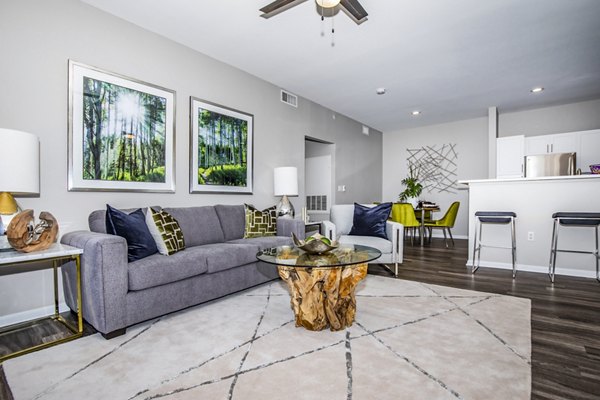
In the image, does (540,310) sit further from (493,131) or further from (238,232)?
(493,131)

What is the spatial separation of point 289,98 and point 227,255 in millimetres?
3191

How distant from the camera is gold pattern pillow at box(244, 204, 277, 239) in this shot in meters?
3.57

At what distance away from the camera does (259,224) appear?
11.9ft

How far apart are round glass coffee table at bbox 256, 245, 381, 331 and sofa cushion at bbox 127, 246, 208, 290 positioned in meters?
0.65

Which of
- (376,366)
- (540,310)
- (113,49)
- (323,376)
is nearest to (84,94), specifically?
(113,49)

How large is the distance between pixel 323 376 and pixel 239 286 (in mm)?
1482

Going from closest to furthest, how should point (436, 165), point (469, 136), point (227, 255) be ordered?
point (227, 255) < point (469, 136) < point (436, 165)

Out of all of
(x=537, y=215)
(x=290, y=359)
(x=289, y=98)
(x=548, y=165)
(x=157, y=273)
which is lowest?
(x=290, y=359)

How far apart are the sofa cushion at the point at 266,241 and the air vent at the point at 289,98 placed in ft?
8.07

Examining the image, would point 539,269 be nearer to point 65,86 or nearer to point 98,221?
point 98,221

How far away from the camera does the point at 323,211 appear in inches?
253

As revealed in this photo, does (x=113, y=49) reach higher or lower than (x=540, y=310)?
higher

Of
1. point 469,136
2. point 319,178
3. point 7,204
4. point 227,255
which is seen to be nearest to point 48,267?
point 7,204

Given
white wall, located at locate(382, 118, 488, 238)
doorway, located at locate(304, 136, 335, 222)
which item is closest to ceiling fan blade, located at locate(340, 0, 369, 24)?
doorway, located at locate(304, 136, 335, 222)
